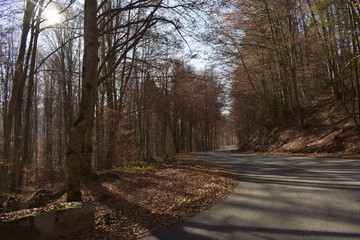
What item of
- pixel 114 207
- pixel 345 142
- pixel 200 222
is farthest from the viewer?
pixel 345 142

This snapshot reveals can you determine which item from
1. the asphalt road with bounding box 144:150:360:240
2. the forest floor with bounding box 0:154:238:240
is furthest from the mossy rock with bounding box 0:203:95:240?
the asphalt road with bounding box 144:150:360:240

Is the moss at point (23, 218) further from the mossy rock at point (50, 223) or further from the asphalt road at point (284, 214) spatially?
the asphalt road at point (284, 214)

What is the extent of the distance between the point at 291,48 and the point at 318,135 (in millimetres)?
8035

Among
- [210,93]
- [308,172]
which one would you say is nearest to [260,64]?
[210,93]

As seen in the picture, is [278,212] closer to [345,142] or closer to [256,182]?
[256,182]

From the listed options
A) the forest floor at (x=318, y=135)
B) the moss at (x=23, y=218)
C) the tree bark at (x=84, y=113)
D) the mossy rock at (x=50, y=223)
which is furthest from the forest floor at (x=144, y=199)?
the forest floor at (x=318, y=135)

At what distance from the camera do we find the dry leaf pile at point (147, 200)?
472cm

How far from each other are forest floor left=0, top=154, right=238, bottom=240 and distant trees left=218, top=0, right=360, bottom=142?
876cm

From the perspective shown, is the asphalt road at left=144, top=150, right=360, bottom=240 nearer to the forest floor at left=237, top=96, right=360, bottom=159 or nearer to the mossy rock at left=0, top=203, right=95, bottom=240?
the mossy rock at left=0, top=203, right=95, bottom=240

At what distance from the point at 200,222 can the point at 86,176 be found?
7.03m

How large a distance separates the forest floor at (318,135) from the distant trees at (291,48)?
2.42 feet

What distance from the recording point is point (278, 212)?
4.84 metres

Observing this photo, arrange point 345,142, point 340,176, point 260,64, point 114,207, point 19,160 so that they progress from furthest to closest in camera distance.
Result: point 260,64 < point 345,142 < point 19,160 < point 340,176 < point 114,207

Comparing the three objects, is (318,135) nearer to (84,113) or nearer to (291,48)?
(291,48)
